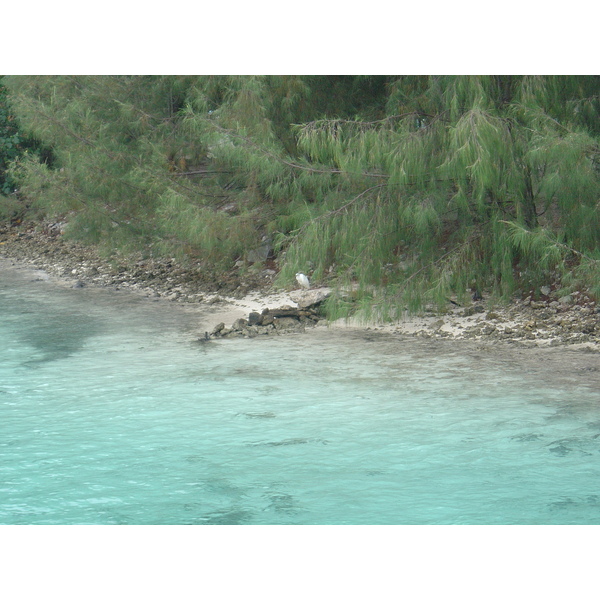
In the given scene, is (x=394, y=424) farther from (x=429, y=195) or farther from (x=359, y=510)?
(x=429, y=195)

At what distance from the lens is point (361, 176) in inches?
346

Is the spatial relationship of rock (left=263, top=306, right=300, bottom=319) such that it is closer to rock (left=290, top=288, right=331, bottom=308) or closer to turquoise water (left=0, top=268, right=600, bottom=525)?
rock (left=290, top=288, right=331, bottom=308)

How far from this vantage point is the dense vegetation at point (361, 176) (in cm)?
800

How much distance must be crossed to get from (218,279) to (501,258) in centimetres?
422

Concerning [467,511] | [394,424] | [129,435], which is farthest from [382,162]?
[467,511]

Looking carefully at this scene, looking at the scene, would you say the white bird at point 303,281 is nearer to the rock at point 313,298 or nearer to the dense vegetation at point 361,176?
the dense vegetation at point 361,176

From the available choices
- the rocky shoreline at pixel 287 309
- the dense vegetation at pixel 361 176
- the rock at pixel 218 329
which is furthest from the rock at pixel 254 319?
the dense vegetation at pixel 361 176

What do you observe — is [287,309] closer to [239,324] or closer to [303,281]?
[239,324]

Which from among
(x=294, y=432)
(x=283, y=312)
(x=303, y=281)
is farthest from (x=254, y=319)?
(x=294, y=432)

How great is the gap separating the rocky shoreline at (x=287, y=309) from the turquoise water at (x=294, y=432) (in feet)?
1.28

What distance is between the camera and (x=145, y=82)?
39.6ft

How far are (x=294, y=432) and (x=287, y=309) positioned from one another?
3.56 m

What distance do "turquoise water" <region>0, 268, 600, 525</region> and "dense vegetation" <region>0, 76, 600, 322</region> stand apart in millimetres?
1055

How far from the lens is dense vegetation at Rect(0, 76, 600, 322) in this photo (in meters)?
8.00
